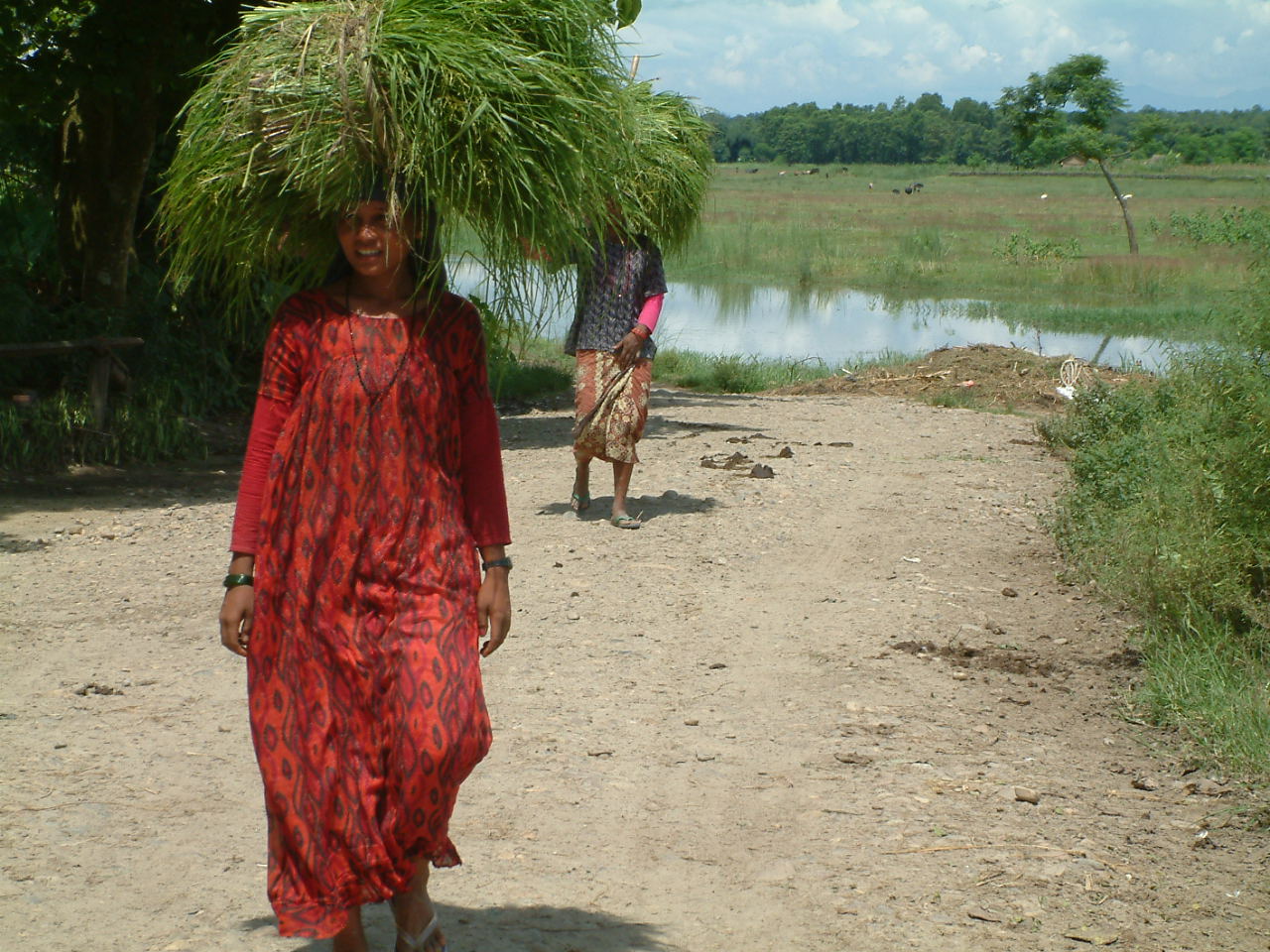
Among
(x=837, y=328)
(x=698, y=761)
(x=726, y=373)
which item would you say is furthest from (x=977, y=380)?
(x=698, y=761)

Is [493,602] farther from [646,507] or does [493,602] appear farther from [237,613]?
[646,507]

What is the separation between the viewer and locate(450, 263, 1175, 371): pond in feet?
63.9

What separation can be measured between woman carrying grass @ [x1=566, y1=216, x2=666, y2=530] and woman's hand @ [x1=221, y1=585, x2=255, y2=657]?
4.19 metres

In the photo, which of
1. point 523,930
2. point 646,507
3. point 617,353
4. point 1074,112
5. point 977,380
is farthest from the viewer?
point 1074,112

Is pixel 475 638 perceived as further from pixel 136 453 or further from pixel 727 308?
pixel 727 308

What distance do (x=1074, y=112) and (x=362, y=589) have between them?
2945cm

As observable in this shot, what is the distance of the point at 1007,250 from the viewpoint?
31547mm

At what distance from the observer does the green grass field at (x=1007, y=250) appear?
23.5 meters

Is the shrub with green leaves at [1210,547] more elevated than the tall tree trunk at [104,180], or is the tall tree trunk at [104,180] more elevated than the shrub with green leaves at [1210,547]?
the tall tree trunk at [104,180]

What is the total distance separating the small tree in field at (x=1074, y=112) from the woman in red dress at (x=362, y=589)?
1095 inches

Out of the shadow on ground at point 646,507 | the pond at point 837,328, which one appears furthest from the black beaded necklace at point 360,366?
the pond at point 837,328

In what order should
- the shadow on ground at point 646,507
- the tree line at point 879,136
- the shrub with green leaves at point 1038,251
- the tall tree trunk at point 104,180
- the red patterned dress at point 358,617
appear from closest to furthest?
the red patterned dress at point 358,617, the shadow on ground at point 646,507, the tall tree trunk at point 104,180, the shrub with green leaves at point 1038,251, the tree line at point 879,136

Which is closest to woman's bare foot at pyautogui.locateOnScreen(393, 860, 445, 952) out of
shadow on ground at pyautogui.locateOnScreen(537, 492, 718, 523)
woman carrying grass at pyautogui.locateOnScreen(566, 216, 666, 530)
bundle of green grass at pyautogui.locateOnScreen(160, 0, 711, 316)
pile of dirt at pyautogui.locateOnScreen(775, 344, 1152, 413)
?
bundle of green grass at pyautogui.locateOnScreen(160, 0, 711, 316)

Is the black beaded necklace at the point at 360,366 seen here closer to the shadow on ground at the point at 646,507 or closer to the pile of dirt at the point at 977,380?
the shadow on ground at the point at 646,507
